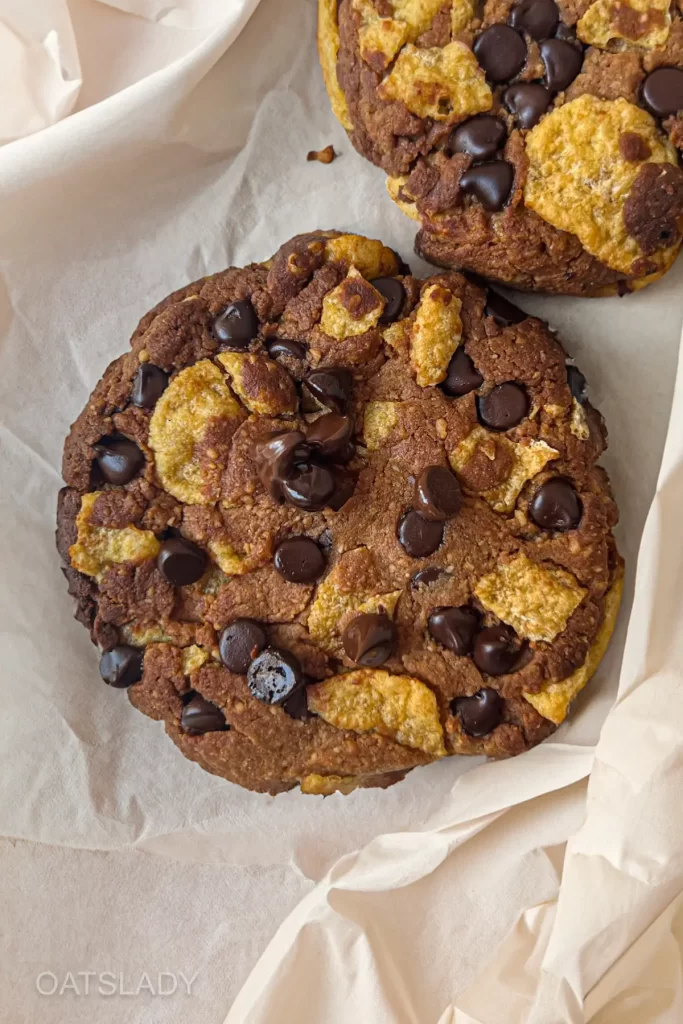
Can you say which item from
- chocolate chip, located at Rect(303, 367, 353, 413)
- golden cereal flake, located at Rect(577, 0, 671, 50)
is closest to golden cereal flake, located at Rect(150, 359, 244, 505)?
chocolate chip, located at Rect(303, 367, 353, 413)

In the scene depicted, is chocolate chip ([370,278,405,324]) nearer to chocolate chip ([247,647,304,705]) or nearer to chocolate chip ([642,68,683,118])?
chocolate chip ([642,68,683,118])

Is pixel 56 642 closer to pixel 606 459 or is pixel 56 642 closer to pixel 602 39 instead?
pixel 606 459

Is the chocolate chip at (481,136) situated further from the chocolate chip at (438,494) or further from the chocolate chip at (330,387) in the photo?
the chocolate chip at (438,494)

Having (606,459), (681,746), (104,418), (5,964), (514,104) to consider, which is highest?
(514,104)

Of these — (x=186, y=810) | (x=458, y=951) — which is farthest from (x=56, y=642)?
(x=458, y=951)

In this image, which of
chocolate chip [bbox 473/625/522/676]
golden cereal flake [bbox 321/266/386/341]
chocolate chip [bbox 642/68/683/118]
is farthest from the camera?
golden cereal flake [bbox 321/266/386/341]

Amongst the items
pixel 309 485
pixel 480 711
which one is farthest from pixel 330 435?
pixel 480 711
